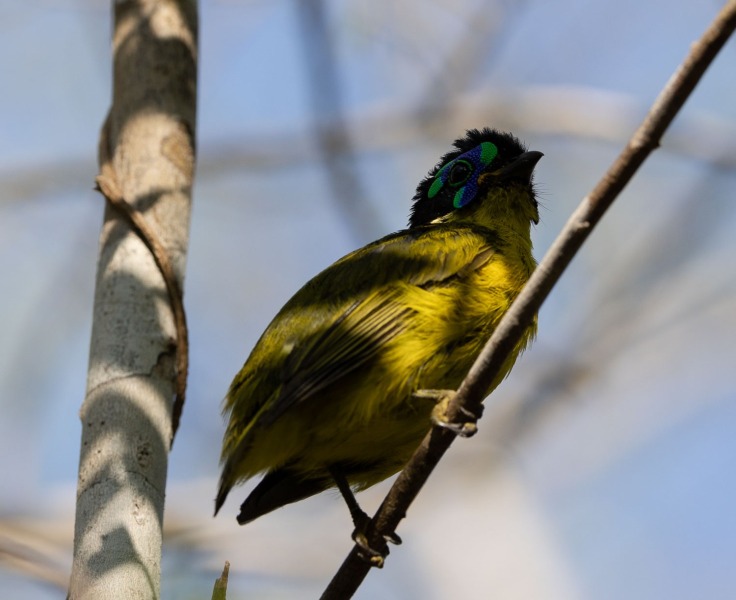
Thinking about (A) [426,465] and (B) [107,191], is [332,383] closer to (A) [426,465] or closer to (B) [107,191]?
(A) [426,465]

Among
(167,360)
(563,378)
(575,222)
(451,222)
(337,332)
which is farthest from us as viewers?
(563,378)

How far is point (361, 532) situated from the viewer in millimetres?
3102

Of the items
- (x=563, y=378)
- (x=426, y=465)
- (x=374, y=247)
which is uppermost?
(x=563, y=378)

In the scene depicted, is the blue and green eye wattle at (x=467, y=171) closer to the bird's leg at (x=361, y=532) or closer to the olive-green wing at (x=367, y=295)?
the olive-green wing at (x=367, y=295)

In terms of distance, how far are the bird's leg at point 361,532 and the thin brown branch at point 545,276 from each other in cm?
3

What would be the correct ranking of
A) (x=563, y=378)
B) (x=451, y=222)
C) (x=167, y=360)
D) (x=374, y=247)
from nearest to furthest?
(x=167, y=360), (x=374, y=247), (x=451, y=222), (x=563, y=378)

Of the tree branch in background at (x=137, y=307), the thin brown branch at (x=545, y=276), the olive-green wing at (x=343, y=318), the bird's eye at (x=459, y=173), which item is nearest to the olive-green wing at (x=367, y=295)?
the olive-green wing at (x=343, y=318)

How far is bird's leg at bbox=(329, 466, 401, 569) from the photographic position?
2.81 metres

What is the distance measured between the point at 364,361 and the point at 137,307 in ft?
2.32

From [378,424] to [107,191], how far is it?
116cm

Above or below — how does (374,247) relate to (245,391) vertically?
above

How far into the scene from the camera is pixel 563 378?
767cm

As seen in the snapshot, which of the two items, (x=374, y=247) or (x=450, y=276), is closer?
(x=450, y=276)

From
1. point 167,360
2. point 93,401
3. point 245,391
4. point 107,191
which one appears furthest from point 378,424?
point 107,191
